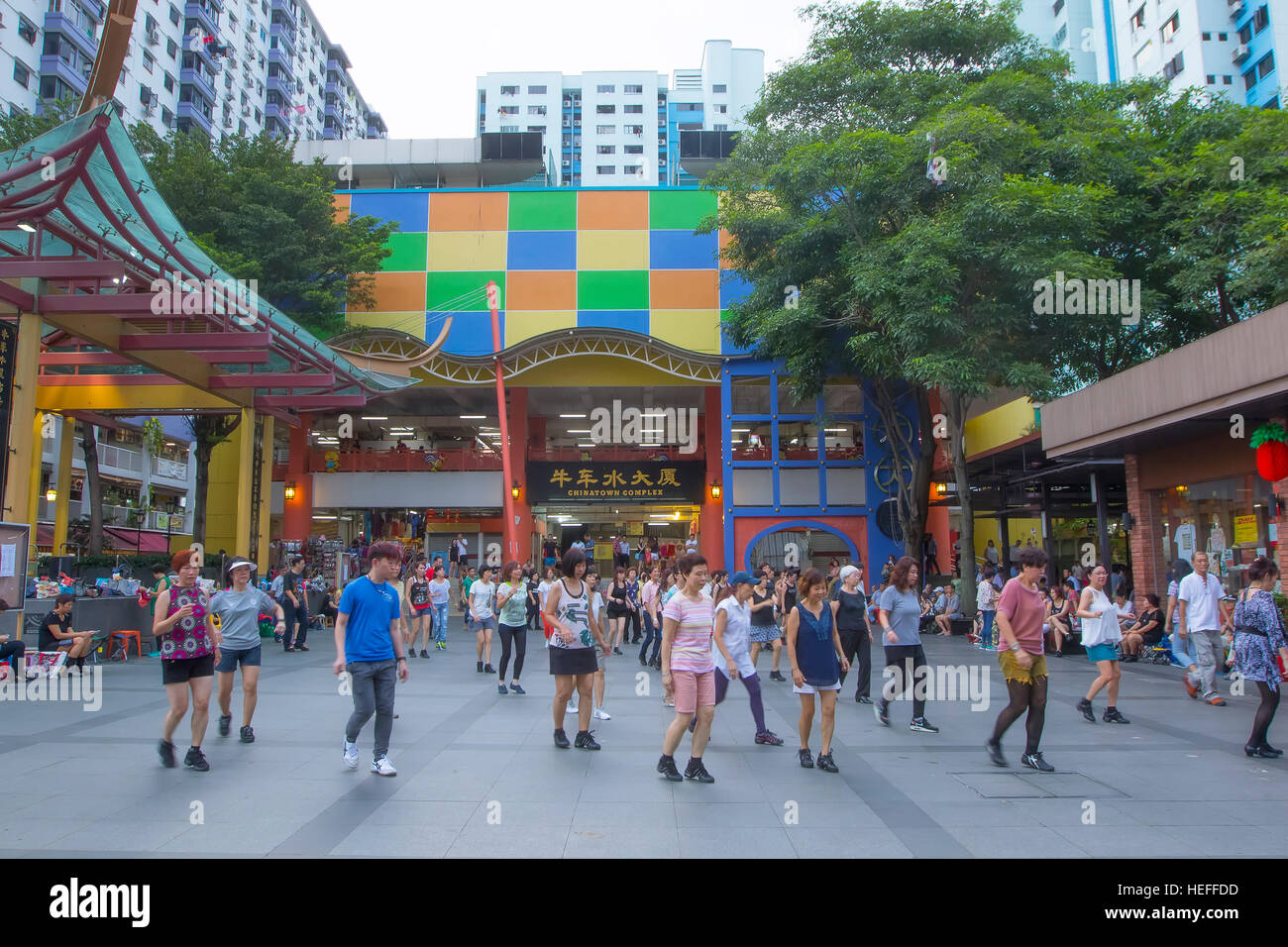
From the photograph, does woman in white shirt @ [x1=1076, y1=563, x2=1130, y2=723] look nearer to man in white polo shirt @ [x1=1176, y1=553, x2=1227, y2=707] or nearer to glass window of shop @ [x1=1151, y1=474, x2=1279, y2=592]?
man in white polo shirt @ [x1=1176, y1=553, x2=1227, y2=707]

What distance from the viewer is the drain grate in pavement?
565cm

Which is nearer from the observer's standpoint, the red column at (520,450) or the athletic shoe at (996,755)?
the athletic shoe at (996,755)

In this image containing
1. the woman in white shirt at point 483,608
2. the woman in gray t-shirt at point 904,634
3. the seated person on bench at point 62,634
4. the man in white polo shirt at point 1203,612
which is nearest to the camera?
the woman in gray t-shirt at point 904,634

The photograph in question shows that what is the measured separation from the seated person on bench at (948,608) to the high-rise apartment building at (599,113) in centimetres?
6465

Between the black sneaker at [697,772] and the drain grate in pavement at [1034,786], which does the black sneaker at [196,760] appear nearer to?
the black sneaker at [697,772]

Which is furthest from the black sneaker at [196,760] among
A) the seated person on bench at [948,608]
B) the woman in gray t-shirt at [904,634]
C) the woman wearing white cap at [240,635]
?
the seated person on bench at [948,608]

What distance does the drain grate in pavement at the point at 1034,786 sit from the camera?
565cm

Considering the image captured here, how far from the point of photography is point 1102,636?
8023mm

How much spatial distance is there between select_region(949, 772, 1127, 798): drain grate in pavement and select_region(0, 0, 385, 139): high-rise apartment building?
1009 inches

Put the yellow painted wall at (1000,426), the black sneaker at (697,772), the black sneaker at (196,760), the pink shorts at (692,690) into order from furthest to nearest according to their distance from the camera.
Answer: the yellow painted wall at (1000,426) → the black sneaker at (196,760) → the black sneaker at (697,772) → the pink shorts at (692,690)

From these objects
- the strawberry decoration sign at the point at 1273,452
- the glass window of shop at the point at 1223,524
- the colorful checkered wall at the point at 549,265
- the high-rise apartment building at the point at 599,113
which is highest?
the high-rise apartment building at the point at 599,113

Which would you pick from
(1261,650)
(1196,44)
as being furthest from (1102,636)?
(1196,44)

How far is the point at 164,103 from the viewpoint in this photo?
45.2 metres

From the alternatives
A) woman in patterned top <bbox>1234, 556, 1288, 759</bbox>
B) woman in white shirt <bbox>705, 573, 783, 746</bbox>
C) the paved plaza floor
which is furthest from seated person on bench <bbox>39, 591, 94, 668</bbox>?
woman in patterned top <bbox>1234, 556, 1288, 759</bbox>
